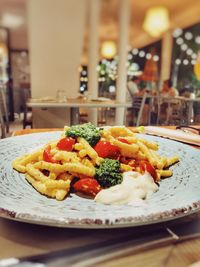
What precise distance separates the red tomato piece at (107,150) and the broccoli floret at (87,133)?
0.09ft

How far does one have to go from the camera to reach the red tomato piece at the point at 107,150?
621 mm

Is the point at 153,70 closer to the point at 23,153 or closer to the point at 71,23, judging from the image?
the point at 71,23

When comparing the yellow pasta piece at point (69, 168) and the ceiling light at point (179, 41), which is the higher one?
the ceiling light at point (179, 41)

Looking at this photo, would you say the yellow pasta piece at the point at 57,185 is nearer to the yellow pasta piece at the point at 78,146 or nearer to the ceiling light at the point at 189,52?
the yellow pasta piece at the point at 78,146

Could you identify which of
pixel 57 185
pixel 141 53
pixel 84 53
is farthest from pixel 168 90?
pixel 57 185

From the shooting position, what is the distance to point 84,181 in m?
0.52

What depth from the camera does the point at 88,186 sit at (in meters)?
0.51

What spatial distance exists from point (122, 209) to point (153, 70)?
6.95 meters

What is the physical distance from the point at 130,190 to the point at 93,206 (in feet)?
0.25

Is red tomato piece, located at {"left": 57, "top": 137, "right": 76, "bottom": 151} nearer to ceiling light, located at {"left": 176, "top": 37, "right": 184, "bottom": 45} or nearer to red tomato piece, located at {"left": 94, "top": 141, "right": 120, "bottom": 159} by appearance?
red tomato piece, located at {"left": 94, "top": 141, "right": 120, "bottom": 159}

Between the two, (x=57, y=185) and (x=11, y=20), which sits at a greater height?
(x=11, y=20)

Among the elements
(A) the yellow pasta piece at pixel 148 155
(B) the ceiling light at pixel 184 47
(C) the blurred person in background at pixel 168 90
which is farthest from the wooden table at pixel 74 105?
(B) the ceiling light at pixel 184 47

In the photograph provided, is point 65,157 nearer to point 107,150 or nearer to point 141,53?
point 107,150

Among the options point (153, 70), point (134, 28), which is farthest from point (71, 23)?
point (153, 70)
